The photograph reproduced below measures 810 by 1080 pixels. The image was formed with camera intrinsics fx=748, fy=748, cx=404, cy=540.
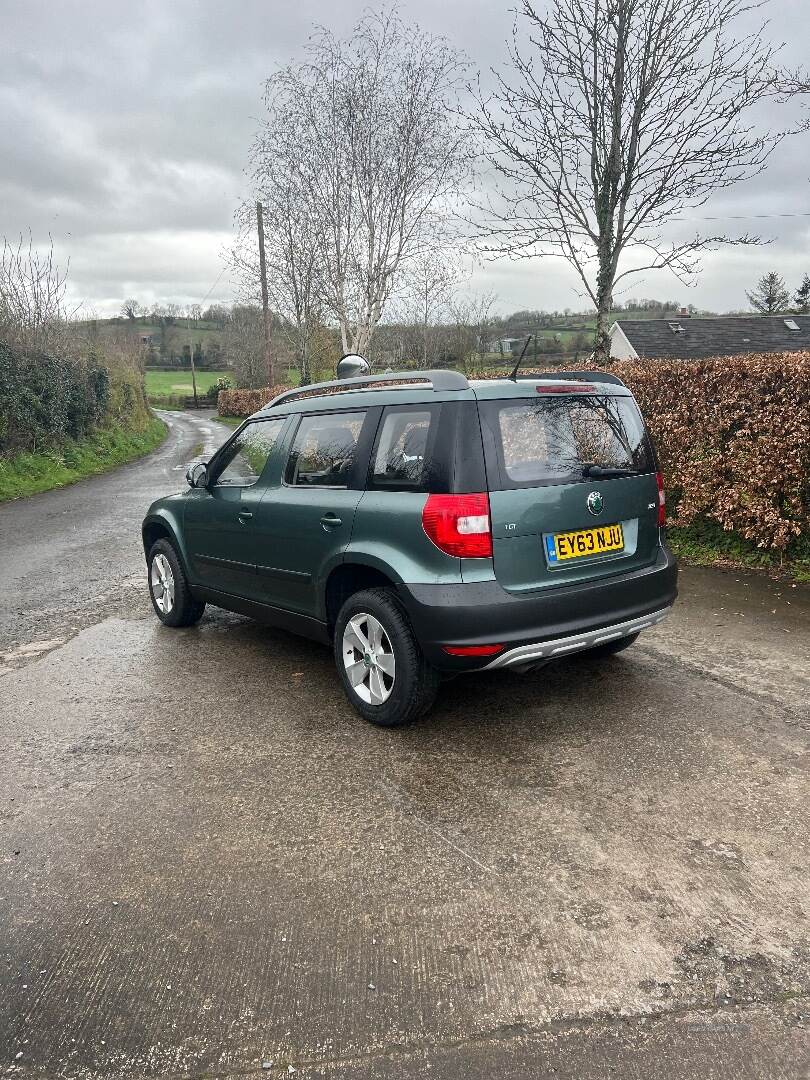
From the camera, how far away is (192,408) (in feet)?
231

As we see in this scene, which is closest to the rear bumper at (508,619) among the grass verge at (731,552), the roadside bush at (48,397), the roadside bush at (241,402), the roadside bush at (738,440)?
the roadside bush at (738,440)

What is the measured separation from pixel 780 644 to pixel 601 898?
3194mm

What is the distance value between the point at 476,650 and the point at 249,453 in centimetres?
242

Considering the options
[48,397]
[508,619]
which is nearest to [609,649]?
[508,619]

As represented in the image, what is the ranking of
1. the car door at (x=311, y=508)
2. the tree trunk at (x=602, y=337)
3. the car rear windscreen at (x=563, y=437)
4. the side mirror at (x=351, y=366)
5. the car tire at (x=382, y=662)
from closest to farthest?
the car rear windscreen at (x=563, y=437), the car tire at (x=382, y=662), the car door at (x=311, y=508), the side mirror at (x=351, y=366), the tree trunk at (x=602, y=337)

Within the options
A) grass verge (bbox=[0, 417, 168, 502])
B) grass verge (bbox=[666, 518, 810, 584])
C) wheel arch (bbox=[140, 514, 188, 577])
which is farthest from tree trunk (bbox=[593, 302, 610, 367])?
grass verge (bbox=[0, 417, 168, 502])

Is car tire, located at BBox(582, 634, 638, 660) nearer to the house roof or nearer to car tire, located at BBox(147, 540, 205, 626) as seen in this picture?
car tire, located at BBox(147, 540, 205, 626)

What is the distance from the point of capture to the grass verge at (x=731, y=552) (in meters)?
6.78

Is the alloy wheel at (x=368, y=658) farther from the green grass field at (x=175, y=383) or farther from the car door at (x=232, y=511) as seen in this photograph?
the green grass field at (x=175, y=383)

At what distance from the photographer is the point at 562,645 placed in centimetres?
357

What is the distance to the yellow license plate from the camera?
11.9 ft

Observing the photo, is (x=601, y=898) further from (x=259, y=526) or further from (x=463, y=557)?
(x=259, y=526)

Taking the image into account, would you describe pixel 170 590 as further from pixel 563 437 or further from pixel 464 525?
pixel 563 437

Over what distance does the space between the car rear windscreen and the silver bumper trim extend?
759 mm
